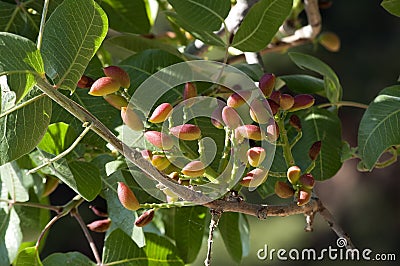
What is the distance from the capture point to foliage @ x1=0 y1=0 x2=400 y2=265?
0.51m

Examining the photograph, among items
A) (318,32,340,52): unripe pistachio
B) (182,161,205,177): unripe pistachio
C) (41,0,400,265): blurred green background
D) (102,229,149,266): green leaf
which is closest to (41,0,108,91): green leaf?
(182,161,205,177): unripe pistachio

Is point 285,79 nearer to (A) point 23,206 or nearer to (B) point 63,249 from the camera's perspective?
(A) point 23,206

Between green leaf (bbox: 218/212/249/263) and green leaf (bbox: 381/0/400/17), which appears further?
green leaf (bbox: 218/212/249/263)

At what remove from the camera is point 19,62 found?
0.47 meters

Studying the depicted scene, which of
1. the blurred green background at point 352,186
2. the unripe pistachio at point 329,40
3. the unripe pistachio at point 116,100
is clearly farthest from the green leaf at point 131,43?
the blurred green background at point 352,186

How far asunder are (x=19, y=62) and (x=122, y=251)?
262 mm

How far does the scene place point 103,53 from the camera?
0.84 m

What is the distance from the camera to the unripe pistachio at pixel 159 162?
0.51 metres

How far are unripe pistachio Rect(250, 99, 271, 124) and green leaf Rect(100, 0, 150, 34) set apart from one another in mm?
278

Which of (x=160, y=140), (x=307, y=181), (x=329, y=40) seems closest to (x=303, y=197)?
(x=307, y=181)

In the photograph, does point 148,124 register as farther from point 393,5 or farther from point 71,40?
point 393,5

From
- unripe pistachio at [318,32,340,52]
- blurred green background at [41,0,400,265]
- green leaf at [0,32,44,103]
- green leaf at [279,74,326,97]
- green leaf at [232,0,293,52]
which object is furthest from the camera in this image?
blurred green background at [41,0,400,265]

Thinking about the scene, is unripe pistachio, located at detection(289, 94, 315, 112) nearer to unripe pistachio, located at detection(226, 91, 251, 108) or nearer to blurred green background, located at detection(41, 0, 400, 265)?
unripe pistachio, located at detection(226, 91, 251, 108)

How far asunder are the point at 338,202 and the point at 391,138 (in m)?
4.13
